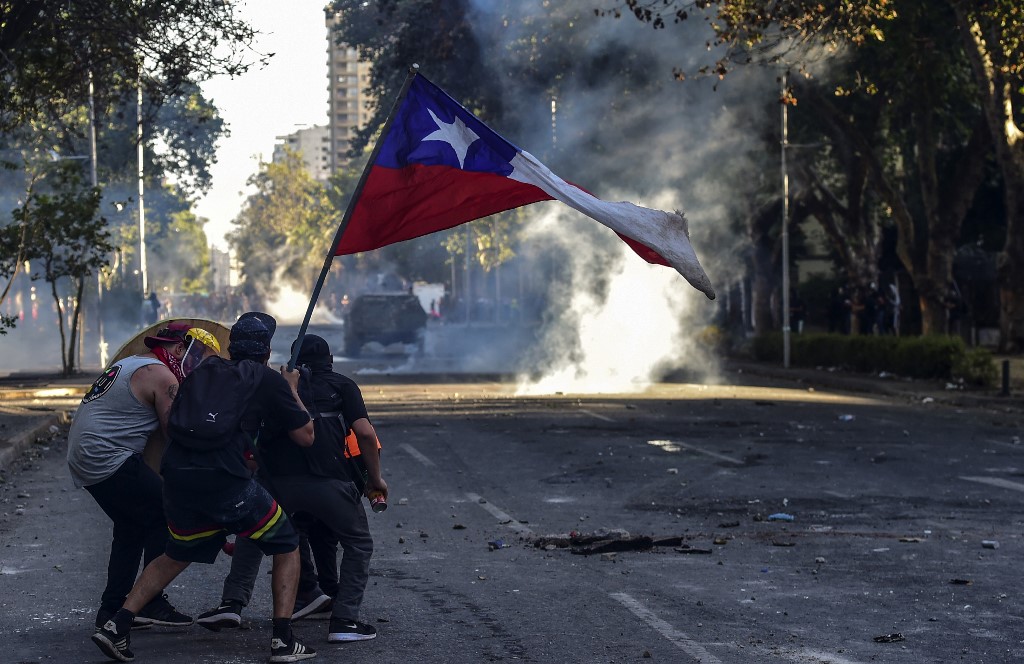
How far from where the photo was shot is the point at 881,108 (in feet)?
112

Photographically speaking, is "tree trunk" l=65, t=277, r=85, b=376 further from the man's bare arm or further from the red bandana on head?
the man's bare arm

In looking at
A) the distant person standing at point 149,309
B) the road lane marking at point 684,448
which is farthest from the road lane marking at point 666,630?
the distant person standing at point 149,309

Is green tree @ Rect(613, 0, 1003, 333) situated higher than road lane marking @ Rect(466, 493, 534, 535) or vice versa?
green tree @ Rect(613, 0, 1003, 333)

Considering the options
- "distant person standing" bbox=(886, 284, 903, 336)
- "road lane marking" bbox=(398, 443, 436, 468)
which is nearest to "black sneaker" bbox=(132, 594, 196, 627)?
"road lane marking" bbox=(398, 443, 436, 468)

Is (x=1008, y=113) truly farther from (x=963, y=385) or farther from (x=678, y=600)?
(x=678, y=600)

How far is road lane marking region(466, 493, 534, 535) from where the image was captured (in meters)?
10.7

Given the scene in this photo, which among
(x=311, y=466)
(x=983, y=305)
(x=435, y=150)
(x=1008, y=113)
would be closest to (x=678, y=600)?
(x=311, y=466)

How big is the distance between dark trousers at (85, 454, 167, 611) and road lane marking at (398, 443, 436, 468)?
7869 millimetres

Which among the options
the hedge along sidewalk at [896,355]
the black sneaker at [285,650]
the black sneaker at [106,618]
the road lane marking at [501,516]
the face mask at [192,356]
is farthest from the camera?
the hedge along sidewalk at [896,355]

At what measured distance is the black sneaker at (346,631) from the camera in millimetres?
6895

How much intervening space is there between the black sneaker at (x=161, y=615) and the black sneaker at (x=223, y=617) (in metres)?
0.20

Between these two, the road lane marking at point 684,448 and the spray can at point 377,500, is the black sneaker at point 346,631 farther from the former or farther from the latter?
Answer: the road lane marking at point 684,448

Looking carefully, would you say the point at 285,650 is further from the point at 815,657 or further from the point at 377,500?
the point at 815,657

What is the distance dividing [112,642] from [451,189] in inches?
114
